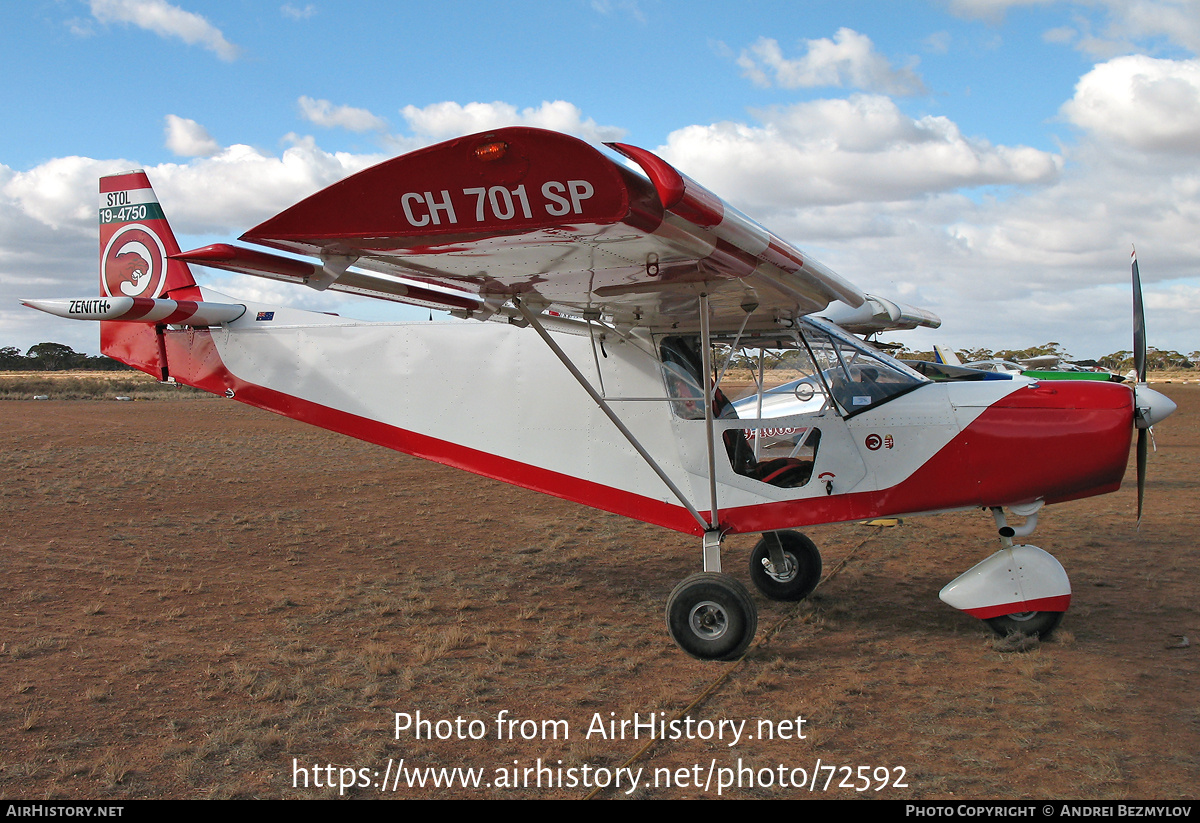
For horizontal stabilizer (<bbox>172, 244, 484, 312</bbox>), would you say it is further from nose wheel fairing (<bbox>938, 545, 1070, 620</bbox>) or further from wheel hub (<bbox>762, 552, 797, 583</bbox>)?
nose wheel fairing (<bbox>938, 545, 1070, 620</bbox>)

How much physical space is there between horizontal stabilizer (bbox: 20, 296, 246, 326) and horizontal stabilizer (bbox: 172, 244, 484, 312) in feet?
2.51

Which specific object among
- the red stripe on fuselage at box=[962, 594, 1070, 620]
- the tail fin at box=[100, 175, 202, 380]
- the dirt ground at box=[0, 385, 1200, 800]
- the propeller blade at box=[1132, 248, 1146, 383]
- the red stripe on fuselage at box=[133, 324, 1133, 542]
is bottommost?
the dirt ground at box=[0, 385, 1200, 800]

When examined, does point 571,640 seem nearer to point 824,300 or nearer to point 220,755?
point 220,755

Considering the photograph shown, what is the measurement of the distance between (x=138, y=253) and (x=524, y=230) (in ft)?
19.3

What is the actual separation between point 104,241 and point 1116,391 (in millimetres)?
8778

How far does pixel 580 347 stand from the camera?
21.2ft

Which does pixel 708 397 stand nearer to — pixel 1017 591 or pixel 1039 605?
pixel 1017 591

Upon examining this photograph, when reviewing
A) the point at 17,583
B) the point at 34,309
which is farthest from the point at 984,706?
the point at 17,583

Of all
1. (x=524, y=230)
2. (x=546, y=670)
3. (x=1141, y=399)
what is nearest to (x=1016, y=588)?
(x=1141, y=399)

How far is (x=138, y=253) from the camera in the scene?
7.49m

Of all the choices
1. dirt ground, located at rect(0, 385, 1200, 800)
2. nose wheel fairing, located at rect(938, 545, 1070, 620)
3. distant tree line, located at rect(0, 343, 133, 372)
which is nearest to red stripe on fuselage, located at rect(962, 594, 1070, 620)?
nose wheel fairing, located at rect(938, 545, 1070, 620)

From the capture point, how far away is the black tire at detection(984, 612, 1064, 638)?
5312mm

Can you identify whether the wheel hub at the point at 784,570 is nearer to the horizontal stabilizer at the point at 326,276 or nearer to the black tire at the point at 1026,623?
the black tire at the point at 1026,623

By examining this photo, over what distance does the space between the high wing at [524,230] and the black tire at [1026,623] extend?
106 inches
